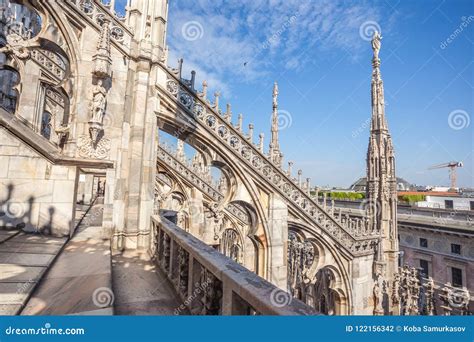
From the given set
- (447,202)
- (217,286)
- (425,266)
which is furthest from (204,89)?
(447,202)

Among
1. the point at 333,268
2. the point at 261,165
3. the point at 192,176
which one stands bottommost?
the point at 333,268

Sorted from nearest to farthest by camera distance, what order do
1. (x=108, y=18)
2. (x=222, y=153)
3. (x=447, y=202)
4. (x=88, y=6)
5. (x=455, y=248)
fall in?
(x=88, y=6) < (x=108, y=18) < (x=222, y=153) < (x=455, y=248) < (x=447, y=202)

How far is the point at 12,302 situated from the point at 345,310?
11.1 meters

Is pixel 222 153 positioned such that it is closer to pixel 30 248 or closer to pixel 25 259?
pixel 30 248

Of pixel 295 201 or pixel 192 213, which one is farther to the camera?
pixel 192 213

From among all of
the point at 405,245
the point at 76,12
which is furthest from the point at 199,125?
the point at 405,245

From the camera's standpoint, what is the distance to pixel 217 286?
9.37 ft

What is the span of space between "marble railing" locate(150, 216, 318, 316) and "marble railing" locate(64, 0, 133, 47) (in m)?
5.45

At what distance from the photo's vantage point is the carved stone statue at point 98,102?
6.24 m

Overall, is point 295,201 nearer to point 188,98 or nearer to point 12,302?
point 188,98

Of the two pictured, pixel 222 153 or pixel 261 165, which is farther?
pixel 261 165

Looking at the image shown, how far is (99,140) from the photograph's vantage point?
6422 mm

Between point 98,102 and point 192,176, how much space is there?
10496mm

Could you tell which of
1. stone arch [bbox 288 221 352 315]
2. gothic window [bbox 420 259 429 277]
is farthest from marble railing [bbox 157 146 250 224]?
gothic window [bbox 420 259 429 277]
